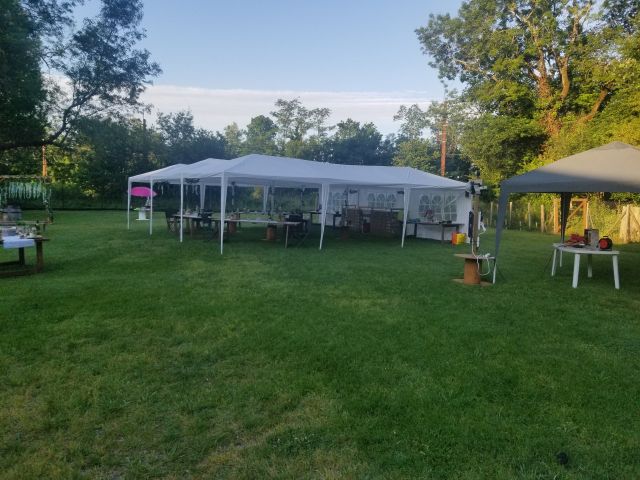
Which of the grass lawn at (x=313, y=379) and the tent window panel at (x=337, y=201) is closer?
the grass lawn at (x=313, y=379)

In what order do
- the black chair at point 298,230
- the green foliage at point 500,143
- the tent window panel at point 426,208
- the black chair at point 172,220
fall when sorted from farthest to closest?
the green foliage at point 500,143 < the tent window panel at point 426,208 < the black chair at point 172,220 < the black chair at point 298,230

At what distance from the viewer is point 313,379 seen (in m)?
3.23

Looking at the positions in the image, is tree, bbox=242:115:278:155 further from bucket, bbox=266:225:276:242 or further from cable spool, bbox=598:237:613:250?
cable spool, bbox=598:237:613:250

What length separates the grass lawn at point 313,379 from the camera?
2.29 m

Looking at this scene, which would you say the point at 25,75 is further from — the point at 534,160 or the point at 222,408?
the point at 534,160

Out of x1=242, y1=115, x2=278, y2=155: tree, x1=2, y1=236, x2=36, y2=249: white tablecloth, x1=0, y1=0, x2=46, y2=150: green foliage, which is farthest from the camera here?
x1=242, y1=115, x2=278, y2=155: tree

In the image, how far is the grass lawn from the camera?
90.2 inches

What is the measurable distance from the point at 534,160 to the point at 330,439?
19.7 m

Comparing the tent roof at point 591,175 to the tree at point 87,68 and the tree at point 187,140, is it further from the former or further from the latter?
the tree at point 187,140

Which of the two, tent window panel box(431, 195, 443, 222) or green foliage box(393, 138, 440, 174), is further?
green foliage box(393, 138, 440, 174)

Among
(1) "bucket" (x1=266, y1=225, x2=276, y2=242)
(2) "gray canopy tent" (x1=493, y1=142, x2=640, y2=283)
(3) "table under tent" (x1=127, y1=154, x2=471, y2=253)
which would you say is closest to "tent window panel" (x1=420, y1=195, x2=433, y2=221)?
(3) "table under tent" (x1=127, y1=154, x2=471, y2=253)

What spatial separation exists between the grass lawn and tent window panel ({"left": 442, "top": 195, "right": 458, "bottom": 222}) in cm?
723

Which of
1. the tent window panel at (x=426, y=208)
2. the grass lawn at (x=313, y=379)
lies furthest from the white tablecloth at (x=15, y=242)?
the tent window panel at (x=426, y=208)

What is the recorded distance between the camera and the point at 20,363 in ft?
11.2
